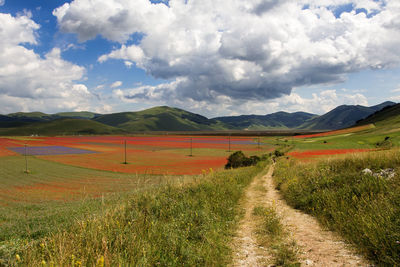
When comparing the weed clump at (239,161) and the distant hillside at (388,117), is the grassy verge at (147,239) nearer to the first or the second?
the weed clump at (239,161)

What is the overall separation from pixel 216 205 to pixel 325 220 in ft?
12.1

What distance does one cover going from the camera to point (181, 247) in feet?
17.5

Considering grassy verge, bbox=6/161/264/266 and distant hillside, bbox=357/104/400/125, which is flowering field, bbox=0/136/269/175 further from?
distant hillside, bbox=357/104/400/125

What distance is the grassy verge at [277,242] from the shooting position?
5.12 meters

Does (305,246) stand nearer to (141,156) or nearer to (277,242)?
(277,242)

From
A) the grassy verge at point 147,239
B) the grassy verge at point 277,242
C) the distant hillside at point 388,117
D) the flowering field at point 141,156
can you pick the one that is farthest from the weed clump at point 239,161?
the distant hillside at point 388,117

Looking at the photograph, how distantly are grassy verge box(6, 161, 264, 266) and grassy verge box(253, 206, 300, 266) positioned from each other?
0.98 metres

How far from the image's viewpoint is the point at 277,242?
607 cm

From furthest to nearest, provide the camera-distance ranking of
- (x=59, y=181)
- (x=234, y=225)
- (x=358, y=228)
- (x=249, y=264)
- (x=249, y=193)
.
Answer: (x=59, y=181)
(x=249, y=193)
(x=234, y=225)
(x=358, y=228)
(x=249, y=264)

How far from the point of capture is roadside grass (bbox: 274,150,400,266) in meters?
4.94

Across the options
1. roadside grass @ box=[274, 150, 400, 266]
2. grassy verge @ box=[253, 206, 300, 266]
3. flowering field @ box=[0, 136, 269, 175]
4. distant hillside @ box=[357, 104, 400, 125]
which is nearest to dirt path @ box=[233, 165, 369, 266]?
grassy verge @ box=[253, 206, 300, 266]

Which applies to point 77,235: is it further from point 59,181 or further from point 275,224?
point 59,181

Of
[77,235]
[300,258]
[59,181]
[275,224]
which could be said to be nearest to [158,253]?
[77,235]

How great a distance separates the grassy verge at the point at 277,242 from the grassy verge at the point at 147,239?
98 centimetres
